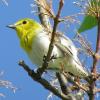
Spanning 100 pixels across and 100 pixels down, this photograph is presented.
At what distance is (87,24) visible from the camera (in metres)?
0.85

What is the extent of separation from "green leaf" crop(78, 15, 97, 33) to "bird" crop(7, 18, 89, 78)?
0.33ft

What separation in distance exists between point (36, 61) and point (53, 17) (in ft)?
1.73

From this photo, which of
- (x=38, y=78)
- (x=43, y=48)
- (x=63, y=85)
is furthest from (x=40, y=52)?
(x=38, y=78)

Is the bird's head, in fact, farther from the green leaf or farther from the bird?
the green leaf

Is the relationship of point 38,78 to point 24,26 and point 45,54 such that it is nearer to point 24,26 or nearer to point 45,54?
point 45,54

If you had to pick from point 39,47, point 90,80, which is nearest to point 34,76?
point 90,80

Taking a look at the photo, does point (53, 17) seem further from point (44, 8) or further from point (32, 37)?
point (32, 37)

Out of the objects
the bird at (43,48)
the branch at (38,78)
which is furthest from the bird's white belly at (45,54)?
the branch at (38,78)

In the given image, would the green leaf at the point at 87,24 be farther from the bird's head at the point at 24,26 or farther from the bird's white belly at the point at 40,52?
the bird's head at the point at 24,26

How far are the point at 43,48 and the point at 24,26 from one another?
0.31 meters

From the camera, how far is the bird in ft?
3.38

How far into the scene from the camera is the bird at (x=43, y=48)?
1030 mm

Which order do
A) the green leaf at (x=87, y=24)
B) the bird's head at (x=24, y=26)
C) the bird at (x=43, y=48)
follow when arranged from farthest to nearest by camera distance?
the bird's head at (x=24, y=26) → the bird at (x=43, y=48) → the green leaf at (x=87, y=24)

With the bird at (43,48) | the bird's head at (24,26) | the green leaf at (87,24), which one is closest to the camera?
the green leaf at (87,24)
